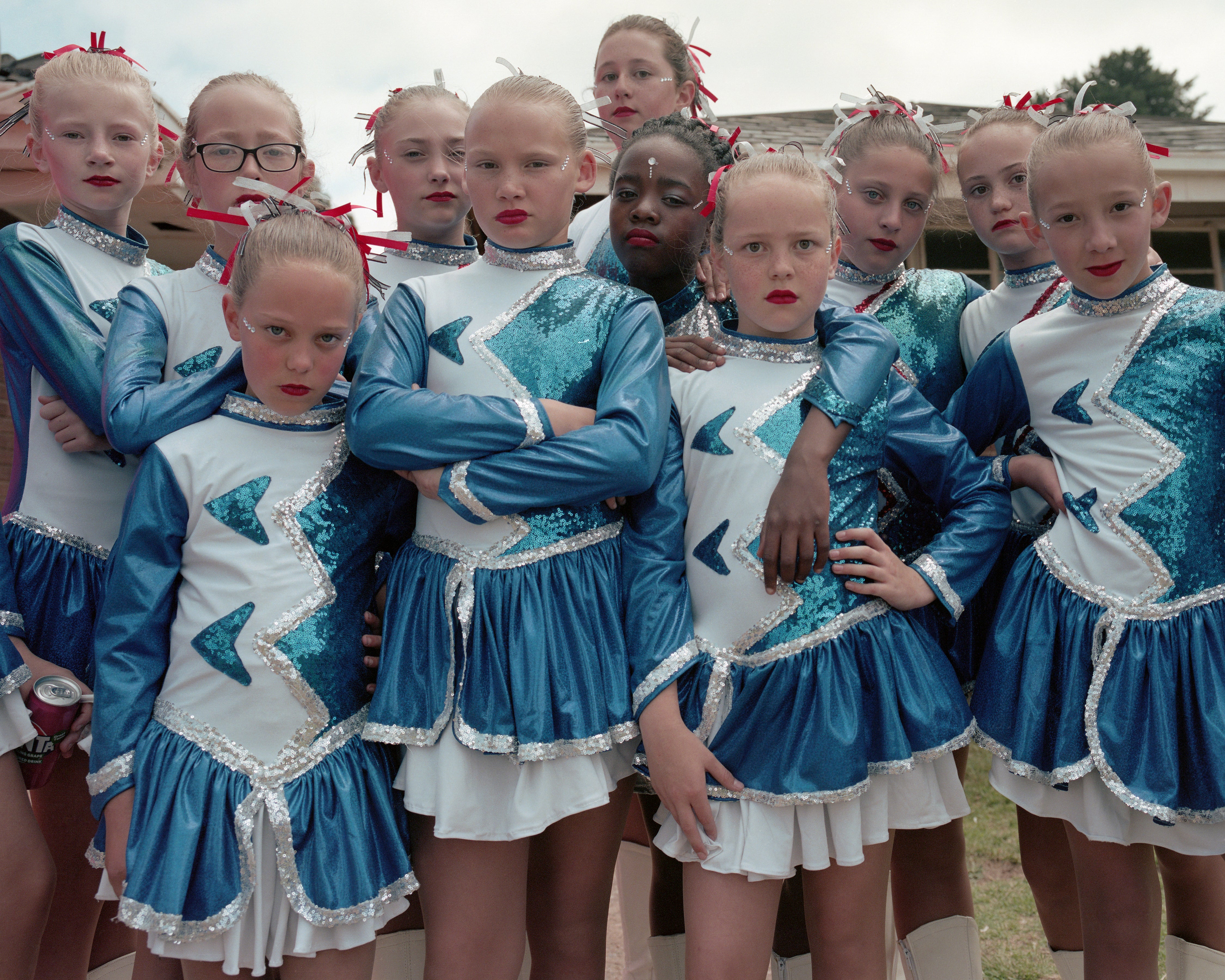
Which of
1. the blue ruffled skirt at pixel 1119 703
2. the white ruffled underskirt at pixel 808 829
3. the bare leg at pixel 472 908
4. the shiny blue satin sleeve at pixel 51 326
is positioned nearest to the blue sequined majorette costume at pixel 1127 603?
the blue ruffled skirt at pixel 1119 703

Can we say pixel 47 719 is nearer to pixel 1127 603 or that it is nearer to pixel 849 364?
pixel 849 364

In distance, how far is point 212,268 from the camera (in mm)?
2545

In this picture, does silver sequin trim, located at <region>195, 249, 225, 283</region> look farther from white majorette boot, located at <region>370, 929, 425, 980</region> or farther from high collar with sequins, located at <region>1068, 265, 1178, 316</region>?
high collar with sequins, located at <region>1068, 265, 1178, 316</region>

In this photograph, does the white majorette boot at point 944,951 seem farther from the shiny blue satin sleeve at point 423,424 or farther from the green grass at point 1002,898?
the shiny blue satin sleeve at point 423,424

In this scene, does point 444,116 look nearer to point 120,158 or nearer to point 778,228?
point 120,158

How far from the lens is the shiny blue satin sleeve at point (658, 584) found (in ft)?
6.91

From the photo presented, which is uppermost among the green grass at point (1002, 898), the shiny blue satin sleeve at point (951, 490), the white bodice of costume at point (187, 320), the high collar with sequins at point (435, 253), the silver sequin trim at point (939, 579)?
the high collar with sequins at point (435, 253)

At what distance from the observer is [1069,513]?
2.30m

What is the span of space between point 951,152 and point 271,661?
15.7 ft

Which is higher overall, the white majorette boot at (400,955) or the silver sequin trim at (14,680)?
the silver sequin trim at (14,680)

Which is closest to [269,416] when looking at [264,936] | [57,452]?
[57,452]

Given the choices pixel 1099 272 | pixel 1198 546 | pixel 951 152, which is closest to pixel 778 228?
pixel 1099 272

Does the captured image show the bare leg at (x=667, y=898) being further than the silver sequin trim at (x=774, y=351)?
Yes

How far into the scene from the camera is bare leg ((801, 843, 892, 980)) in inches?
84.4
